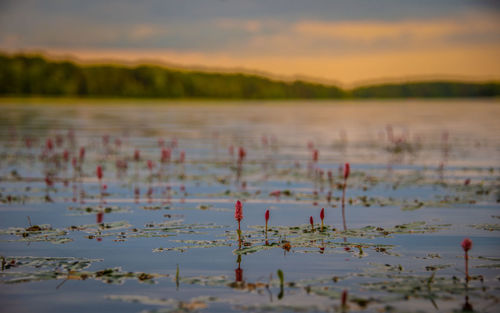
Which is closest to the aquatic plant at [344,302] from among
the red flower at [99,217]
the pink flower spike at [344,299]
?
the pink flower spike at [344,299]

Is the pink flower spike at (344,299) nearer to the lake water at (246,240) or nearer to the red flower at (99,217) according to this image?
the lake water at (246,240)

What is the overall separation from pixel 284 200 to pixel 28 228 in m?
6.64

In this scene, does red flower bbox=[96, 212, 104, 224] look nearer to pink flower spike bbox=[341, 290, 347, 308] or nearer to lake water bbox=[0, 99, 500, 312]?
lake water bbox=[0, 99, 500, 312]

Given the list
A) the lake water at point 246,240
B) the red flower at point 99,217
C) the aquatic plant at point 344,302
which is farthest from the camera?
the red flower at point 99,217

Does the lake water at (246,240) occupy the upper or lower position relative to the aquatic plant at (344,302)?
upper

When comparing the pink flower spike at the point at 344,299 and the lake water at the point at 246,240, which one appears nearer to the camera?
the pink flower spike at the point at 344,299

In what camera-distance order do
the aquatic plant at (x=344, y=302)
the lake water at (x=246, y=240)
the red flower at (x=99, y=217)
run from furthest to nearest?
the red flower at (x=99, y=217)
the lake water at (x=246, y=240)
the aquatic plant at (x=344, y=302)

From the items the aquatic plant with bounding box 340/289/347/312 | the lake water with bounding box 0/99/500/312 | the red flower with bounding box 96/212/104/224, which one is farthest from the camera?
the red flower with bounding box 96/212/104/224

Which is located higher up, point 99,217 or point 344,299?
point 99,217

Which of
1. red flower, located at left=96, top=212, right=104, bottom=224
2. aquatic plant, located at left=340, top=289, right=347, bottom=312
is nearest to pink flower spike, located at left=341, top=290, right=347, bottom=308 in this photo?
aquatic plant, located at left=340, top=289, right=347, bottom=312

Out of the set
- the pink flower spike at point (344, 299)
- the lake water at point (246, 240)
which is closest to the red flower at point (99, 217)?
the lake water at point (246, 240)

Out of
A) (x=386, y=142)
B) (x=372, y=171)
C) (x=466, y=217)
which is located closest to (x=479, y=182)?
(x=372, y=171)

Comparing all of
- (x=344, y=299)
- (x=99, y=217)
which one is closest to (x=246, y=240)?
(x=344, y=299)

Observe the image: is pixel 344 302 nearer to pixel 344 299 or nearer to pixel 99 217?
pixel 344 299
